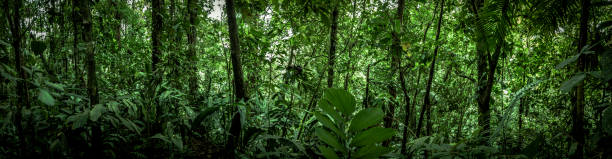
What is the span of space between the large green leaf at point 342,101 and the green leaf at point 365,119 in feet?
0.13

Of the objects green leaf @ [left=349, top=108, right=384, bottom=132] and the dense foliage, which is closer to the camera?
green leaf @ [left=349, top=108, right=384, bottom=132]

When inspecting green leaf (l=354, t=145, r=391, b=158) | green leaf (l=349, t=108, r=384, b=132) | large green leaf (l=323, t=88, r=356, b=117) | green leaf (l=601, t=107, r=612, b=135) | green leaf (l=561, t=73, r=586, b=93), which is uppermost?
green leaf (l=561, t=73, r=586, b=93)

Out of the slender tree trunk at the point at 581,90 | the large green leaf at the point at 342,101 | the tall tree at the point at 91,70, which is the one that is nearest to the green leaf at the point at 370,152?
the large green leaf at the point at 342,101

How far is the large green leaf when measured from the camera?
0.64 m

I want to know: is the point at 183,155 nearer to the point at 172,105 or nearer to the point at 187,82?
the point at 172,105

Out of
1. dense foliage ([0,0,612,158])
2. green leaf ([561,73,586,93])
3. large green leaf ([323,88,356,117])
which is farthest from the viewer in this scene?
dense foliage ([0,0,612,158])

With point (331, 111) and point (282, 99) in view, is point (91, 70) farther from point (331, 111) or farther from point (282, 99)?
point (331, 111)

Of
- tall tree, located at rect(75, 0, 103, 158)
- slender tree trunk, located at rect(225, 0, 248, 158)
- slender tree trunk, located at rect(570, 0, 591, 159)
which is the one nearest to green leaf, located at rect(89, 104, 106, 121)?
tall tree, located at rect(75, 0, 103, 158)

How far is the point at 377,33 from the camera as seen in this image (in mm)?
1981

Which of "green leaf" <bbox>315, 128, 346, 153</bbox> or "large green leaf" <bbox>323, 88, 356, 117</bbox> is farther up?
"large green leaf" <bbox>323, 88, 356, 117</bbox>

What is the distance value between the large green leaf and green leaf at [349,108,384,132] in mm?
40

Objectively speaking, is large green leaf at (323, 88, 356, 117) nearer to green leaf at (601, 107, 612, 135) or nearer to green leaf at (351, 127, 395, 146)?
green leaf at (351, 127, 395, 146)

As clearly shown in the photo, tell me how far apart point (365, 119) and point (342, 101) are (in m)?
0.07

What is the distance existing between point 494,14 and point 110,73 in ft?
12.5
